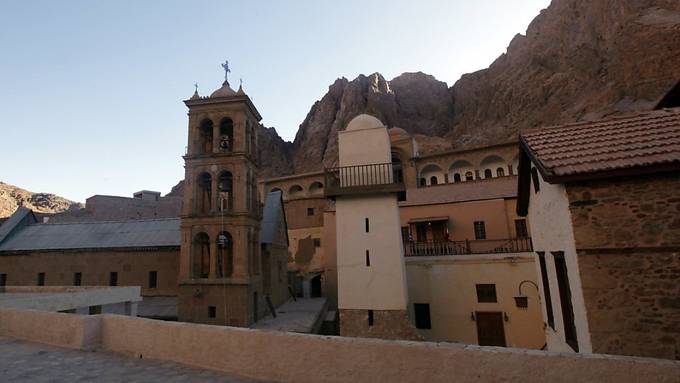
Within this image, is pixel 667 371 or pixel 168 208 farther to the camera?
pixel 168 208

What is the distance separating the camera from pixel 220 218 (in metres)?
21.1

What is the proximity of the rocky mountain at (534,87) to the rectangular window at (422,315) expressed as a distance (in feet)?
122

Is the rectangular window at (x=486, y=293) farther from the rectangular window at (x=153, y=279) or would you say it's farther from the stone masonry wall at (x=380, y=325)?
the rectangular window at (x=153, y=279)

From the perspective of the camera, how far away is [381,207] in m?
15.7

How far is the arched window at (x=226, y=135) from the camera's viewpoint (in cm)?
2290

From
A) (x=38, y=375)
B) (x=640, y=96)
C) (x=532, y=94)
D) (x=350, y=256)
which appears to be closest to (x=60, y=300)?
(x=38, y=375)

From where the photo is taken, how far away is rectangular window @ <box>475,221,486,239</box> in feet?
77.5

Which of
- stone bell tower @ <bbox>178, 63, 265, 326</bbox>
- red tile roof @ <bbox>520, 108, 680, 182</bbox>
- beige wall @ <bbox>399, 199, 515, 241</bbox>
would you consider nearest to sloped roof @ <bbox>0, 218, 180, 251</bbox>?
stone bell tower @ <bbox>178, 63, 265, 326</bbox>

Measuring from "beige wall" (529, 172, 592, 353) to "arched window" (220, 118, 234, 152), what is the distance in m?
18.4

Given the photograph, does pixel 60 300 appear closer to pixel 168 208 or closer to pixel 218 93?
pixel 218 93

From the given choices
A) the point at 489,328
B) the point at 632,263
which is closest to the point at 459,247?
the point at 489,328

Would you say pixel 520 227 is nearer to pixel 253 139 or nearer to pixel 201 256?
pixel 253 139

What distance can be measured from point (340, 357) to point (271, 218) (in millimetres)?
24487

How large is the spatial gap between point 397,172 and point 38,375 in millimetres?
43142
